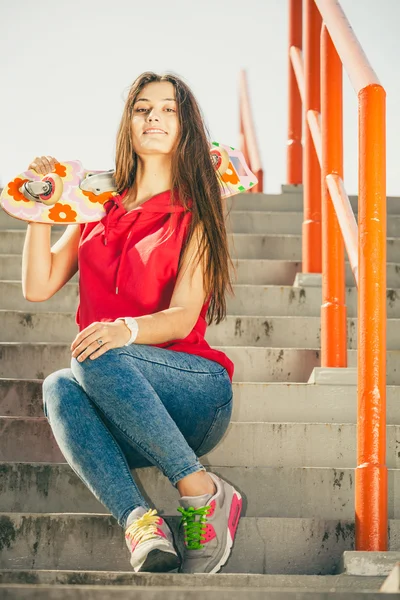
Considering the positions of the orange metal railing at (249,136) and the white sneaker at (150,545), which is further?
the orange metal railing at (249,136)

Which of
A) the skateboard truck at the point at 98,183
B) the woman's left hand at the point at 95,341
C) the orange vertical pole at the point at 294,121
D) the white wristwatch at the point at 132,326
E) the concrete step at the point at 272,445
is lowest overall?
the concrete step at the point at 272,445

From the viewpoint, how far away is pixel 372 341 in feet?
7.56

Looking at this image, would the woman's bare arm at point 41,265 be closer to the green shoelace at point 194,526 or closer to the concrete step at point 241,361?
the concrete step at point 241,361

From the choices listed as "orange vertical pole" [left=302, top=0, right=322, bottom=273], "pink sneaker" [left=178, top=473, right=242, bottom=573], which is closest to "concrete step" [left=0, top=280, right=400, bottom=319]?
"orange vertical pole" [left=302, top=0, right=322, bottom=273]

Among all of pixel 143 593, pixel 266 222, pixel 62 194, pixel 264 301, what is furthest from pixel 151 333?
pixel 266 222

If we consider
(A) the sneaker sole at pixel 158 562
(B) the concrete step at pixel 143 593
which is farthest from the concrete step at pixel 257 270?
(B) the concrete step at pixel 143 593

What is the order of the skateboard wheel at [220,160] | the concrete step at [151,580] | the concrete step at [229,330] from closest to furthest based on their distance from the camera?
the concrete step at [151,580] < the skateboard wheel at [220,160] < the concrete step at [229,330]

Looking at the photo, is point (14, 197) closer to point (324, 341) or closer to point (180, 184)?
point (180, 184)

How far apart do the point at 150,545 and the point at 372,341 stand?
638mm

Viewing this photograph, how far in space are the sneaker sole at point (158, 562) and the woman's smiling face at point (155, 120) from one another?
3.51 feet

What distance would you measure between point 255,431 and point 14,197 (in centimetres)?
83

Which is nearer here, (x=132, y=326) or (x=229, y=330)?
(x=132, y=326)

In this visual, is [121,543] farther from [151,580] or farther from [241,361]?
[241,361]

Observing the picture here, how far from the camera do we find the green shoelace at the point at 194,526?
2.17 metres
